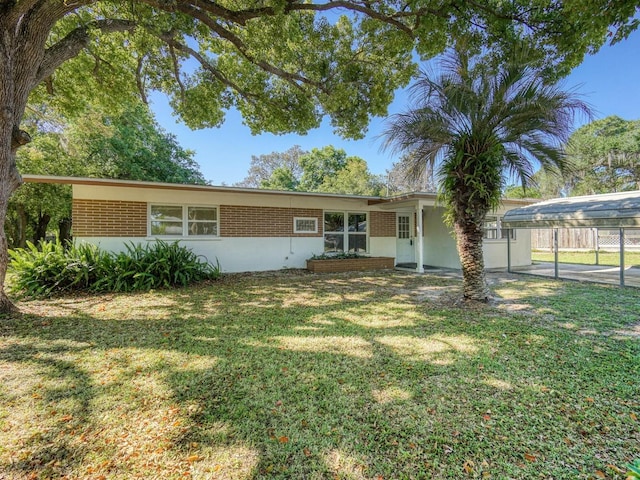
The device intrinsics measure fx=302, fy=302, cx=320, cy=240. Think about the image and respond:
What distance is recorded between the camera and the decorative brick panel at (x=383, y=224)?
501 inches

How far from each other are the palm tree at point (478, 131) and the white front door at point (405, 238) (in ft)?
23.1

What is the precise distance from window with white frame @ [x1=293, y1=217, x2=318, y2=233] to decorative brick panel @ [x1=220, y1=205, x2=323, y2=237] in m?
0.11

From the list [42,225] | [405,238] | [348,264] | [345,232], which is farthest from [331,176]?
[42,225]

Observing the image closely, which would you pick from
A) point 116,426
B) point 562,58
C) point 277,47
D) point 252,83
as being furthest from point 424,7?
point 116,426

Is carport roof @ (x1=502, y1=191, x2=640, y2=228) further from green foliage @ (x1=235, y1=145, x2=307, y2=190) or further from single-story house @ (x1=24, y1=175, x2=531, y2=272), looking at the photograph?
green foliage @ (x1=235, y1=145, x2=307, y2=190)

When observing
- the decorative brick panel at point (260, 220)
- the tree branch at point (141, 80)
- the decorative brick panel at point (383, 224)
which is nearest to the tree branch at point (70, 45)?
the tree branch at point (141, 80)

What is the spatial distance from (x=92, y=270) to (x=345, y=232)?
328 inches

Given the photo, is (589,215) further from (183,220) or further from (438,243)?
(183,220)

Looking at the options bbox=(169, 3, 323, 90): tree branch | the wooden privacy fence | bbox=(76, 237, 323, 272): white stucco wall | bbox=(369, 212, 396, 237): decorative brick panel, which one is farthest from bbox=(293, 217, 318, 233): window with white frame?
the wooden privacy fence

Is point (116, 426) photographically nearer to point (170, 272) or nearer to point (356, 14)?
point (170, 272)

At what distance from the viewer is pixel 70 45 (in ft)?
19.0

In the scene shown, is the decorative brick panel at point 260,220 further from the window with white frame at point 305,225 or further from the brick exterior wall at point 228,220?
the window with white frame at point 305,225

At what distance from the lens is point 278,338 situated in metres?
4.25

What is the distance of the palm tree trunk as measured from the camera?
602 centimetres
